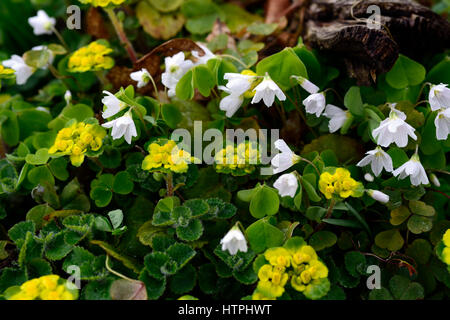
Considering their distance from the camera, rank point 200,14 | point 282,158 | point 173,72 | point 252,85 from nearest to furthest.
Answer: point 282,158 < point 252,85 < point 173,72 < point 200,14

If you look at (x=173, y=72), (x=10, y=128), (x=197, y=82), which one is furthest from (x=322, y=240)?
(x=10, y=128)

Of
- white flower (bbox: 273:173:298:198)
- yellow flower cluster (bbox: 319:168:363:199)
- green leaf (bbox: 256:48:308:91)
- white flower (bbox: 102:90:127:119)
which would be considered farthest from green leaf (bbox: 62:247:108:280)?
green leaf (bbox: 256:48:308:91)

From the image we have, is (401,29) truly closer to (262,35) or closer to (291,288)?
(262,35)

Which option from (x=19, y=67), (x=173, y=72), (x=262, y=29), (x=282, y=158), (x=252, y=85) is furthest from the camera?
(x=262, y=29)

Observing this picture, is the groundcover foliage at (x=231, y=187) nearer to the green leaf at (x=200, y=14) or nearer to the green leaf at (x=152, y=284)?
the green leaf at (x=152, y=284)

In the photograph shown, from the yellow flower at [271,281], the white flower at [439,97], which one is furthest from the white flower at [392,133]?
the yellow flower at [271,281]

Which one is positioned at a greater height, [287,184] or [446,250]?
[287,184]

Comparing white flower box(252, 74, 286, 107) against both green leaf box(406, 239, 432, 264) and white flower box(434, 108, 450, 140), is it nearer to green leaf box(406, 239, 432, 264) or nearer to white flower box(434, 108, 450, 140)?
white flower box(434, 108, 450, 140)

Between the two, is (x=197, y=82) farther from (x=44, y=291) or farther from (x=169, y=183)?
(x=44, y=291)
